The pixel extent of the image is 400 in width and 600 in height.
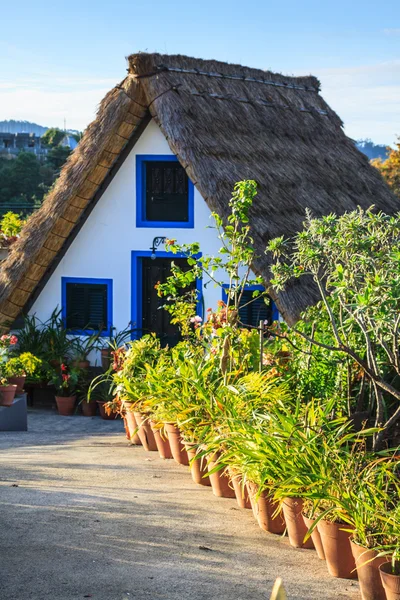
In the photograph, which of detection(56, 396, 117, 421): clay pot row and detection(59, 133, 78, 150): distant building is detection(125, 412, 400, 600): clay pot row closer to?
detection(56, 396, 117, 421): clay pot row

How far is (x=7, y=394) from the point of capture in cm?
1277

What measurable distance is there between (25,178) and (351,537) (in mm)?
34716

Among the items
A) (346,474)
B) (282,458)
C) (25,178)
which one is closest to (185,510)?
(282,458)

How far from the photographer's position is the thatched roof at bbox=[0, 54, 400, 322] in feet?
46.3

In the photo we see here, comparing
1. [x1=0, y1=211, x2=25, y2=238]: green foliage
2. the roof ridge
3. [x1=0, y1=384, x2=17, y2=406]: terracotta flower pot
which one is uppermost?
the roof ridge

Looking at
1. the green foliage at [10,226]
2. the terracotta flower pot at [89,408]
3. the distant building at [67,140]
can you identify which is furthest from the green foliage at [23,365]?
the distant building at [67,140]

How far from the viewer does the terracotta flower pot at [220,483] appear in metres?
7.71

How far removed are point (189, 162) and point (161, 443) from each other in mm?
5809

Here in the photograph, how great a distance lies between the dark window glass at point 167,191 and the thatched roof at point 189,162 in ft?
1.84

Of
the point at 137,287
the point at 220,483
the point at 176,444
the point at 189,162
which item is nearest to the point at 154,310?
the point at 137,287

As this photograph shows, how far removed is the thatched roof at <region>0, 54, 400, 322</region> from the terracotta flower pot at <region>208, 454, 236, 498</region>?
5.40 meters

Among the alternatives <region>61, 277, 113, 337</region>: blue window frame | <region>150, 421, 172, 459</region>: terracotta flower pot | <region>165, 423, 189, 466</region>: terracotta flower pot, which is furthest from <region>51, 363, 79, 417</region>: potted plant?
<region>165, 423, 189, 466</region>: terracotta flower pot

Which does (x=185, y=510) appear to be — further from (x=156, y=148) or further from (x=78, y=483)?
(x=156, y=148)

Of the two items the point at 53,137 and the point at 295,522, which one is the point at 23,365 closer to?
the point at 295,522
